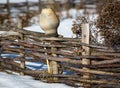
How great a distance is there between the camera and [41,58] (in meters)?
5.51

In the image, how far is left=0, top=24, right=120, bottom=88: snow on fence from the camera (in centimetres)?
498

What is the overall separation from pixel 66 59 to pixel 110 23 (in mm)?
764

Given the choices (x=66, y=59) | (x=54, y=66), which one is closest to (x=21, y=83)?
(x=54, y=66)

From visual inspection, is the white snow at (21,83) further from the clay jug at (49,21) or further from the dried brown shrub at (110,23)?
the dried brown shrub at (110,23)

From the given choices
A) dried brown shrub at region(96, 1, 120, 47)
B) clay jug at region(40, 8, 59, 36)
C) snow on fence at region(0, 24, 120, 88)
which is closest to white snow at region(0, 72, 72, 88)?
snow on fence at region(0, 24, 120, 88)

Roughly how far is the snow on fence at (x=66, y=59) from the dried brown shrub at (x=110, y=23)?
252 millimetres

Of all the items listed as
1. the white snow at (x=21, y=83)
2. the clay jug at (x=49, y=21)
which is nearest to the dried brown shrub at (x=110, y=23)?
the clay jug at (x=49, y=21)

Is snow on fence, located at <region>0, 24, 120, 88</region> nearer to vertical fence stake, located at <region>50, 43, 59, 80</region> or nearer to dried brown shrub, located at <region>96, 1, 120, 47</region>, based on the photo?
vertical fence stake, located at <region>50, 43, 59, 80</region>

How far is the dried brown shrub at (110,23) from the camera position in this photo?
5196 millimetres

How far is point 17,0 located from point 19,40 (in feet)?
55.1

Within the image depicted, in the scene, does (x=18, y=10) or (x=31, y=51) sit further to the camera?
(x=18, y=10)

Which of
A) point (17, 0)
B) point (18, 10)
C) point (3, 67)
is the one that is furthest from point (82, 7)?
point (3, 67)

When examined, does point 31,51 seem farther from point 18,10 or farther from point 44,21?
point 18,10

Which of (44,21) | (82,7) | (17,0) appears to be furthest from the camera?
(17,0)
